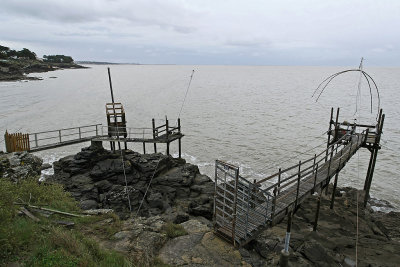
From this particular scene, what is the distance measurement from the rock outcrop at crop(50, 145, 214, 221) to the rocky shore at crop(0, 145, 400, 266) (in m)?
0.06

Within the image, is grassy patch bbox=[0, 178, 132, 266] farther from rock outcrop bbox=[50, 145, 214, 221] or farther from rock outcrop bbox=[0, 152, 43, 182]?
rock outcrop bbox=[0, 152, 43, 182]

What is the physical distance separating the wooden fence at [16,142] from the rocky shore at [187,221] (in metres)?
1.73

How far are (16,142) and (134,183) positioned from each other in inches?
369

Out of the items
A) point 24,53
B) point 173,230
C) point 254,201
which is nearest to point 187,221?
point 173,230

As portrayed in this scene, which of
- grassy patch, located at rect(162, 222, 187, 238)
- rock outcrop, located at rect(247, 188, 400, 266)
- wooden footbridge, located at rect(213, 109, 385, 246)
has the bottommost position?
rock outcrop, located at rect(247, 188, 400, 266)

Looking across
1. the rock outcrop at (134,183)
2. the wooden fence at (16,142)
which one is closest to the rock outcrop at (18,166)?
the wooden fence at (16,142)

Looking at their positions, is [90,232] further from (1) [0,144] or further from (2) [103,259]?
(1) [0,144]

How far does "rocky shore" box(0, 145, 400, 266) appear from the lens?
9.05m

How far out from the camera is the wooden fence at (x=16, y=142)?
1998 cm

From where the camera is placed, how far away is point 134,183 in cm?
1992

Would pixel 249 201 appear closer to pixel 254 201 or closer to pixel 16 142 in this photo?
pixel 254 201

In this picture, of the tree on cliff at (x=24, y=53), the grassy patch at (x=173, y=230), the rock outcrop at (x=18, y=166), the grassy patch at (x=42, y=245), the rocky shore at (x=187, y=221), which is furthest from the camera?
the tree on cliff at (x=24, y=53)

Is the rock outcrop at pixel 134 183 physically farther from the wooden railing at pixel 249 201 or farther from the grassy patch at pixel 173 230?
the grassy patch at pixel 173 230

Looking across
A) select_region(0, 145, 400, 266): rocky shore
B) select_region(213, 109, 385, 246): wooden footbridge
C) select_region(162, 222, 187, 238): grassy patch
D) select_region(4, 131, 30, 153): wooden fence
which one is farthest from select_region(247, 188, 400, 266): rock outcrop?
select_region(4, 131, 30, 153): wooden fence
